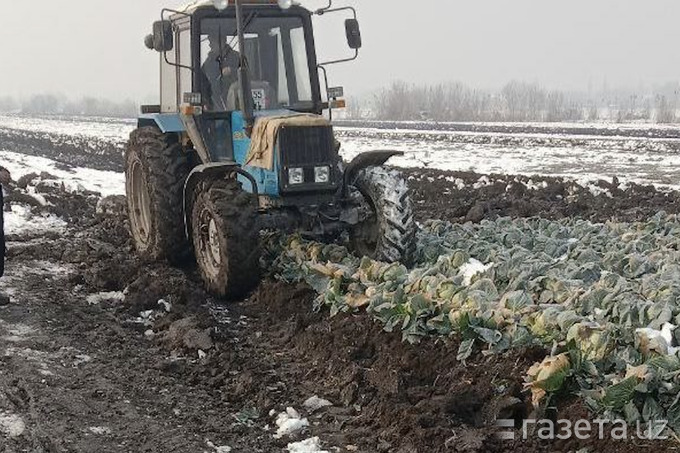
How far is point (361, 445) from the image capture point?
13.9 ft

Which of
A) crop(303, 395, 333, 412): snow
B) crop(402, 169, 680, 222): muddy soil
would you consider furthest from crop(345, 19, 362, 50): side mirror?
crop(303, 395, 333, 412): snow

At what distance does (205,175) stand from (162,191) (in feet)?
2.78

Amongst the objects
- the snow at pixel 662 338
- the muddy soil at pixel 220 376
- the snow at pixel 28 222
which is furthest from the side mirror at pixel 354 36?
the snow at pixel 28 222

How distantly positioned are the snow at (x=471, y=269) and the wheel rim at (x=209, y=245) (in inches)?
84.3

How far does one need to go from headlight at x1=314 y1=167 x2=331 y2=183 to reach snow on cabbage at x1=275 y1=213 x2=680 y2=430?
0.61 metres

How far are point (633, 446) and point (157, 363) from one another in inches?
128

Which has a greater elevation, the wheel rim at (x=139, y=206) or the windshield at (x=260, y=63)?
the windshield at (x=260, y=63)

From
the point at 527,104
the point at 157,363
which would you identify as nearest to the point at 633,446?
the point at 157,363

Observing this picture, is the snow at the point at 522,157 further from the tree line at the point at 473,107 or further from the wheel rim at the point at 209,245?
the tree line at the point at 473,107

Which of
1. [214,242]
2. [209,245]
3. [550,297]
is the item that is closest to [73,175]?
[209,245]

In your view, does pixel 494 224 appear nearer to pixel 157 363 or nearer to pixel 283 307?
pixel 283 307

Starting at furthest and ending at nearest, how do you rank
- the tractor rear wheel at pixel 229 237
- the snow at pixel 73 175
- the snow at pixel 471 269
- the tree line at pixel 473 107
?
1. the tree line at pixel 473 107
2. the snow at pixel 73 175
3. the tractor rear wheel at pixel 229 237
4. the snow at pixel 471 269

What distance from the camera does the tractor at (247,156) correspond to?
22.3 feet

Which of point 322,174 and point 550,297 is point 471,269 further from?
point 322,174
